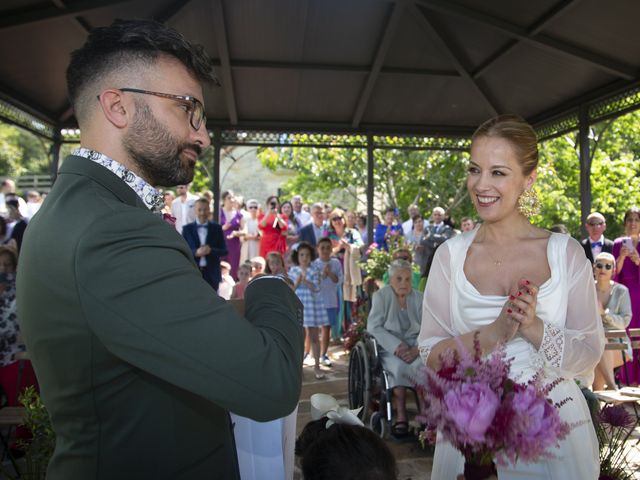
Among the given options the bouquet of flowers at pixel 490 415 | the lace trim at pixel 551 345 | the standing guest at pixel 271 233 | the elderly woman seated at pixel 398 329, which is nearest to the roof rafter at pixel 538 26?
the elderly woman seated at pixel 398 329

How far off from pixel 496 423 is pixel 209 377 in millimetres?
740

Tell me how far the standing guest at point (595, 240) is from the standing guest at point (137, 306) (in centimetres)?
750

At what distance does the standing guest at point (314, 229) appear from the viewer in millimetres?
11324

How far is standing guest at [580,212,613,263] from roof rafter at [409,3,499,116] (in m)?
2.22

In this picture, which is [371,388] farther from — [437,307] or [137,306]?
[137,306]

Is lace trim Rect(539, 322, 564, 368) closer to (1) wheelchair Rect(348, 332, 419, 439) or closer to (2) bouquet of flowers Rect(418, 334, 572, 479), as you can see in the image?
(2) bouquet of flowers Rect(418, 334, 572, 479)

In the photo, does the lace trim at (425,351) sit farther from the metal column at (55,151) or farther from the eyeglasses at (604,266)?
the metal column at (55,151)

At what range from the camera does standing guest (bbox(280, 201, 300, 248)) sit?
11438 mm

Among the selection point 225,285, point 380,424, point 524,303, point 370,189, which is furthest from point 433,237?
point 524,303

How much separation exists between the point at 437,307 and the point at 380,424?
344 cm

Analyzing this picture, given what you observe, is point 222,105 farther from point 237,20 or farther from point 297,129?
point 237,20

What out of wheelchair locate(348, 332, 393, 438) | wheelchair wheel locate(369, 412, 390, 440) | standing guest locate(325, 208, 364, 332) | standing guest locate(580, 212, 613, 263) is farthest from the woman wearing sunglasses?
standing guest locate(325, 208, 364, 332)

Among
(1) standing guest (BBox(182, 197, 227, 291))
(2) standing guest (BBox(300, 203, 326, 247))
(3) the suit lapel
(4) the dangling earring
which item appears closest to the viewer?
(3) the suit lapel

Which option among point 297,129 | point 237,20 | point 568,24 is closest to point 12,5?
point 237,20
